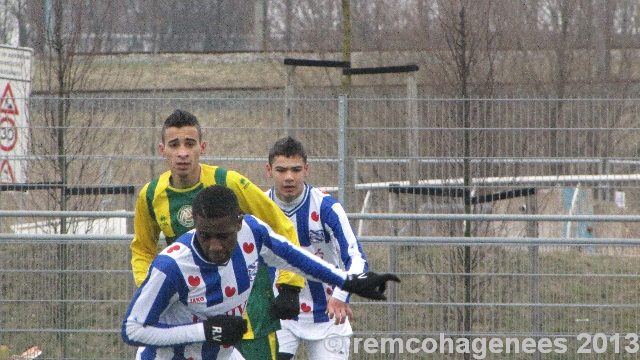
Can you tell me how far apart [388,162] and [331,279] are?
169 inches

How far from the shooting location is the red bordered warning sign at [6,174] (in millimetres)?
8906

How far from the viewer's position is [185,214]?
5.02 meters

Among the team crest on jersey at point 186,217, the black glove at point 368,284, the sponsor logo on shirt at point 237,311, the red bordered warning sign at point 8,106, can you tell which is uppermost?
the red bordered warning sign at point 8,106

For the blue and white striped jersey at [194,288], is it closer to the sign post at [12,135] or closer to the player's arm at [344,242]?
the player's arm at [344,242]

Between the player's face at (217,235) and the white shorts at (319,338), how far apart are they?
8.09ft

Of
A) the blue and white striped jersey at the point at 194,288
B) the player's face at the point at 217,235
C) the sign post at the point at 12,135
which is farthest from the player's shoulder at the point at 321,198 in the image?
the sign post at the point at 12,135

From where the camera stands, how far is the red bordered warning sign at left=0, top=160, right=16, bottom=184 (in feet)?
29.2

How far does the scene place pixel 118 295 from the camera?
24.1 ft

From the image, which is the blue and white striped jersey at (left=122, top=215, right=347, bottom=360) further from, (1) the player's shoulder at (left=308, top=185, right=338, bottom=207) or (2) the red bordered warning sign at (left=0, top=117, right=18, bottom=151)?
(2) the red bordered warning sign at (left=0, top=117, right=18, bottom=151)

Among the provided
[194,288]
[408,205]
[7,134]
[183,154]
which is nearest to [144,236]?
[183,154]

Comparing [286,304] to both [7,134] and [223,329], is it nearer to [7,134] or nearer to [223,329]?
[223,329]

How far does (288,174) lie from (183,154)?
3.91 feet

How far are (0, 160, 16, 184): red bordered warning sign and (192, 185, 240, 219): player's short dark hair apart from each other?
18.1 feet

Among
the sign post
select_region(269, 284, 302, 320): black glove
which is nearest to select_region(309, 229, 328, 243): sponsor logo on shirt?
select_region(269, 284, 302, 320): black glove
